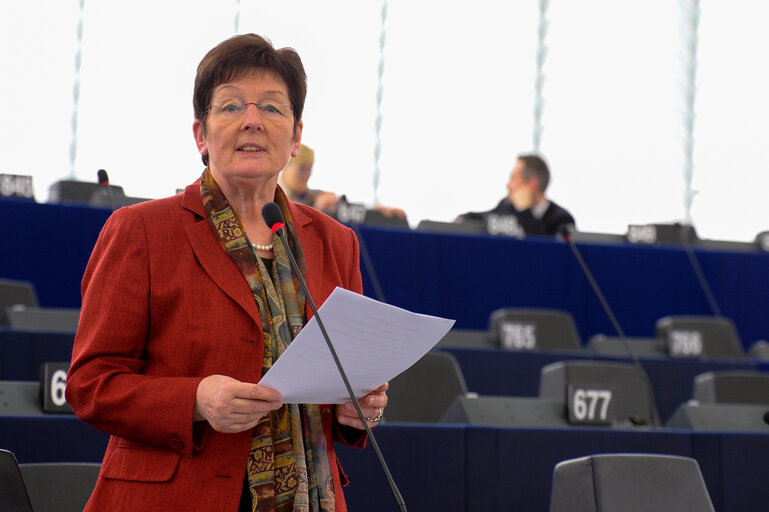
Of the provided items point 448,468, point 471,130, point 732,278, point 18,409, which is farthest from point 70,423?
point 471,130

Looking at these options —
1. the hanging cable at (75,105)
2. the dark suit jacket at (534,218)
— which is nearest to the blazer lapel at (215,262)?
the dark suit jacket at (534,218)

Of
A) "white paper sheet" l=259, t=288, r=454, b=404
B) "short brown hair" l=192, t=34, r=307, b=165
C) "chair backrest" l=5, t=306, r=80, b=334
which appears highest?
"short brown hair" l=192, t=34, r=307, b=165

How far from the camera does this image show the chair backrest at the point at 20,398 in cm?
288

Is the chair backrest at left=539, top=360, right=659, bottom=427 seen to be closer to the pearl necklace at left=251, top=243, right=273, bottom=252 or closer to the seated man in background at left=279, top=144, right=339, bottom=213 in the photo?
the pearl necklace at left=251, top=243, right=273, bottom=252

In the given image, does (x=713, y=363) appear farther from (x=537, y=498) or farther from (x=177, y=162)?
(x=177, y=162)

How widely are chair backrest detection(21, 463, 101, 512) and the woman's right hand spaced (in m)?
0.93

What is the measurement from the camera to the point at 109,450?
59.9 inches

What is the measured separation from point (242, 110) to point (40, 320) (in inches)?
104

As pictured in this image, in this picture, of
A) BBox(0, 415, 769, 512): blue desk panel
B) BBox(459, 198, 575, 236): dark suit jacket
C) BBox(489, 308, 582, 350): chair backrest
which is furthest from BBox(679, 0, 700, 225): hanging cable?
BBox(0, 415, 769, 512): blue desk panel

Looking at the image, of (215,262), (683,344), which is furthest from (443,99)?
(215,262)

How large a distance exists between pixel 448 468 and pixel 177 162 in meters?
5.84

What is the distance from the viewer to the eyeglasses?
160 centimetres

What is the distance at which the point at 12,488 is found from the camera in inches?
78.1

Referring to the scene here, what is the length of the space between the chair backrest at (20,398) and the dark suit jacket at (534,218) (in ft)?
14.3
